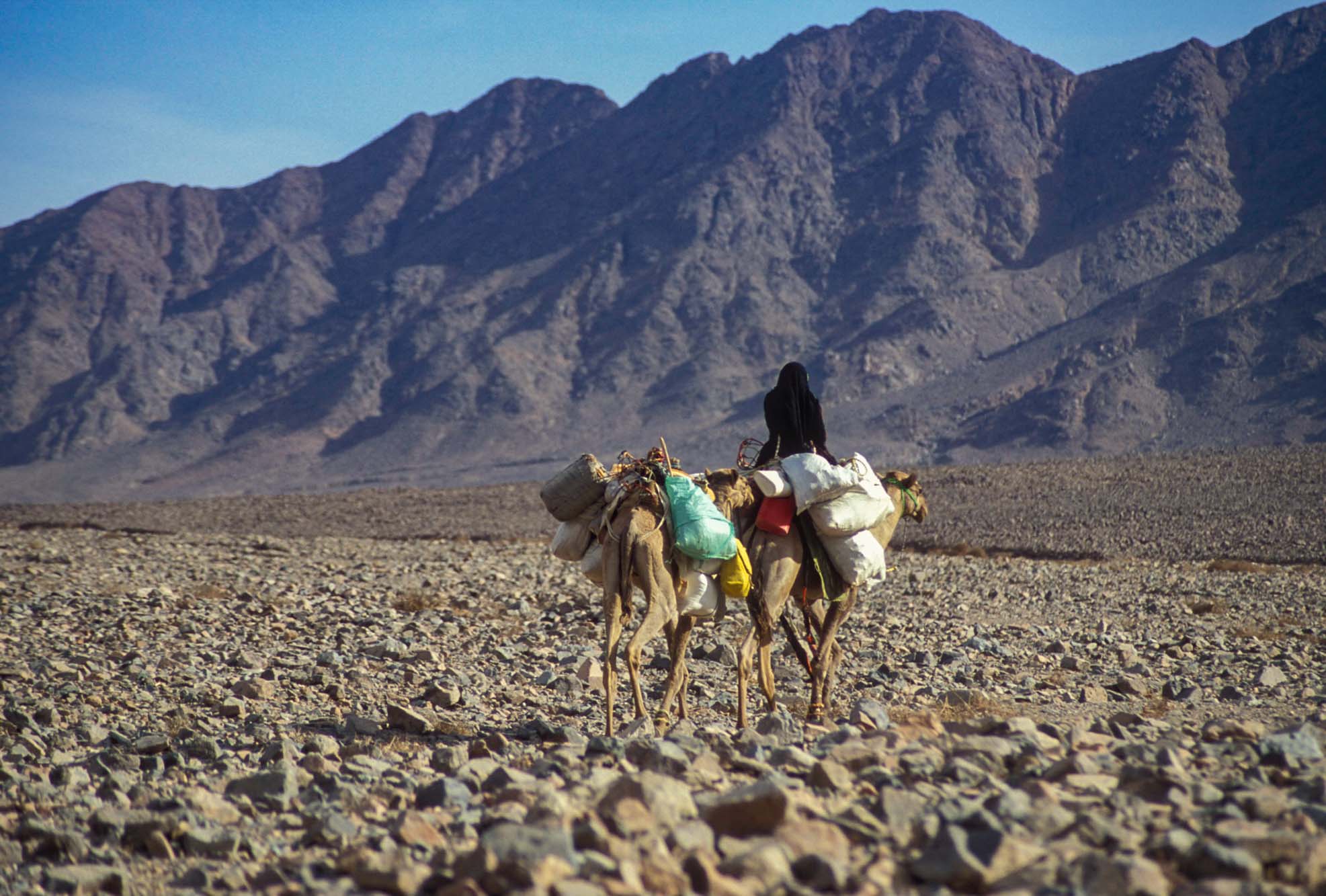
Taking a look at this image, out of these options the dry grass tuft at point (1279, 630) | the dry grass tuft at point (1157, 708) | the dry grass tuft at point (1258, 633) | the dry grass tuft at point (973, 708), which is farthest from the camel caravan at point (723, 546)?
the dry grass tuft at point (1279, 630)

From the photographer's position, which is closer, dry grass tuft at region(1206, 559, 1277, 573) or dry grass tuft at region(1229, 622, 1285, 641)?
dry grass tuft at region(1229, 622, 1285, 641)

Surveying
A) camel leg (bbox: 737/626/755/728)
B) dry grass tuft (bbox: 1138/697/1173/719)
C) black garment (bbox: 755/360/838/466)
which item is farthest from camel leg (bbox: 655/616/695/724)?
dry grass tuft (bbox: 1138/697/1173/719)

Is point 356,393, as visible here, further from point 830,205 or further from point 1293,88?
point 1293,88

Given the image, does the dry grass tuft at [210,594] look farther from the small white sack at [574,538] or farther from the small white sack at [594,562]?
the small white sack at [594,562]

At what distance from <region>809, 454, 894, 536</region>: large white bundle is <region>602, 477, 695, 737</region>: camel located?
3.81 ft

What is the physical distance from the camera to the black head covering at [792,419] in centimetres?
998

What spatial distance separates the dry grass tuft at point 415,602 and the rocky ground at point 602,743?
10cm

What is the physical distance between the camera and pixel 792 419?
10.0 meters

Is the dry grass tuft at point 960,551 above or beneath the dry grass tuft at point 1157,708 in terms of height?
beneath

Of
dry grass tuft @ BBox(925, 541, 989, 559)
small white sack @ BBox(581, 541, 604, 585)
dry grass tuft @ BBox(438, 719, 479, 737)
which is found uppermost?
small white sack @ BBox(581, 541, 604, 585)

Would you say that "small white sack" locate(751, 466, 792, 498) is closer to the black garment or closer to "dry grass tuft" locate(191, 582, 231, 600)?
the black garment

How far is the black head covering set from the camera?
998cm

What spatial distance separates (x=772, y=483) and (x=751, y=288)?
376ft

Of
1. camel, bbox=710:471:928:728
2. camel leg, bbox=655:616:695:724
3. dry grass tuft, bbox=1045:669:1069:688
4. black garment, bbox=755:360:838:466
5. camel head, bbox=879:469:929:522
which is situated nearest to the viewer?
camel leg, bbox=655:616:695:724
